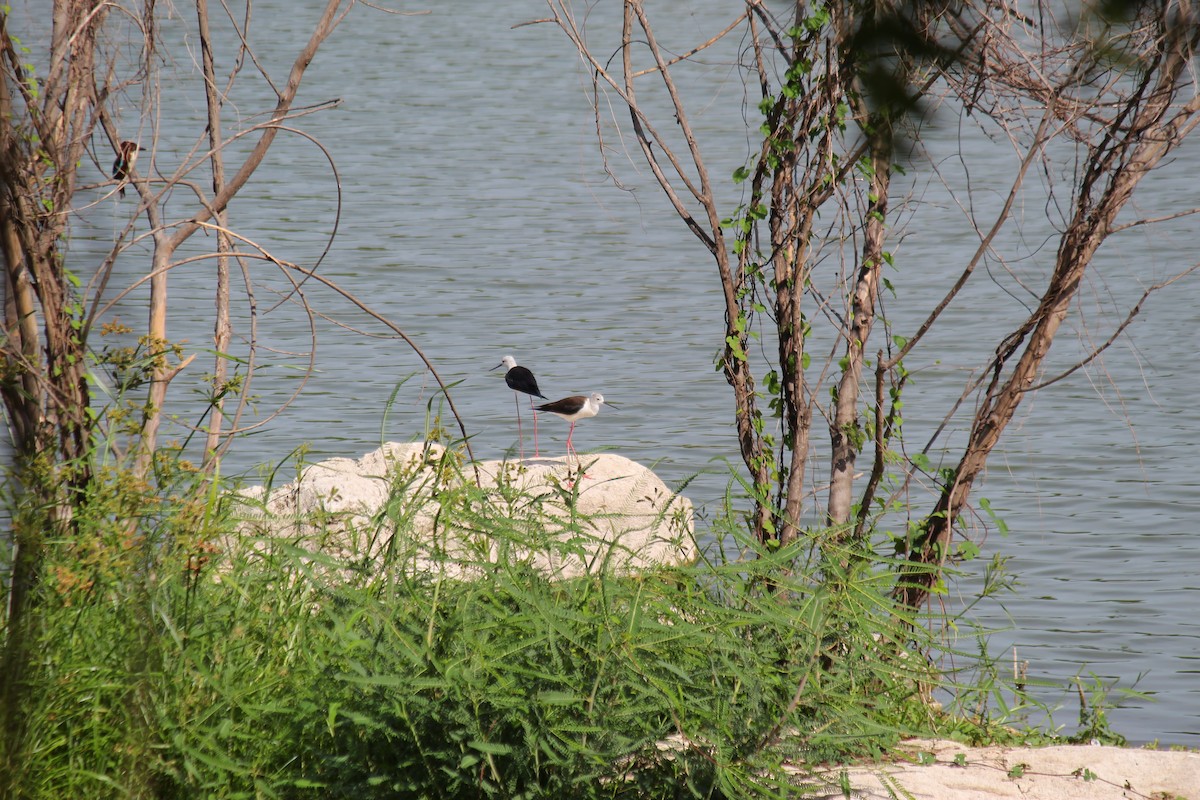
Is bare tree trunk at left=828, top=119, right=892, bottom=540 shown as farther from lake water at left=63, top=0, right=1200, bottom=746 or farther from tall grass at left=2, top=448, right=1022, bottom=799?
tall grass at left=2, top=448, right=1022, bottom=799

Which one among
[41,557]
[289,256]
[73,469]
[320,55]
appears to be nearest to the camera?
[41,557]

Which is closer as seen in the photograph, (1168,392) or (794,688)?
(794,688)

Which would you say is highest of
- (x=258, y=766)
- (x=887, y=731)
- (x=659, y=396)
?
(x=659, y=396)

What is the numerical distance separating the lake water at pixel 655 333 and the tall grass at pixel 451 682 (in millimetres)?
719

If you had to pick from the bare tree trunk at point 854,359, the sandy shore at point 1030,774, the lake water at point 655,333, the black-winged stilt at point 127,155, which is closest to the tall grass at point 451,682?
the sandy shore at point 1030,774

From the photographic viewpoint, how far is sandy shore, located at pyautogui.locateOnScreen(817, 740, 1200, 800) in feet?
11.8

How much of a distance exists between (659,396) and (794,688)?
699cm

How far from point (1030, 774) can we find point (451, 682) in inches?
71.0

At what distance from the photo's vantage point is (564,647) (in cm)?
334

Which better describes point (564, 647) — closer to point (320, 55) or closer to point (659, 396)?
point (659, 396)

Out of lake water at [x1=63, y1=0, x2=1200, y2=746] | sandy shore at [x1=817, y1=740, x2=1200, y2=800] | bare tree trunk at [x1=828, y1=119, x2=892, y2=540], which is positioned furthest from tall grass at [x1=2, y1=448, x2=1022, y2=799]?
bare tree trunk at [x1=828, y1=119, x2=892, y2=540]

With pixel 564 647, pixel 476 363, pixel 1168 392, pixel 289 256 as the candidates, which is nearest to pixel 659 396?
pixel 476 363

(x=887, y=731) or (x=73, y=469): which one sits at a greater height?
(x=73, y=469)

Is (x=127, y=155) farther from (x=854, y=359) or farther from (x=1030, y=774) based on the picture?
(x=1030, y=774)
